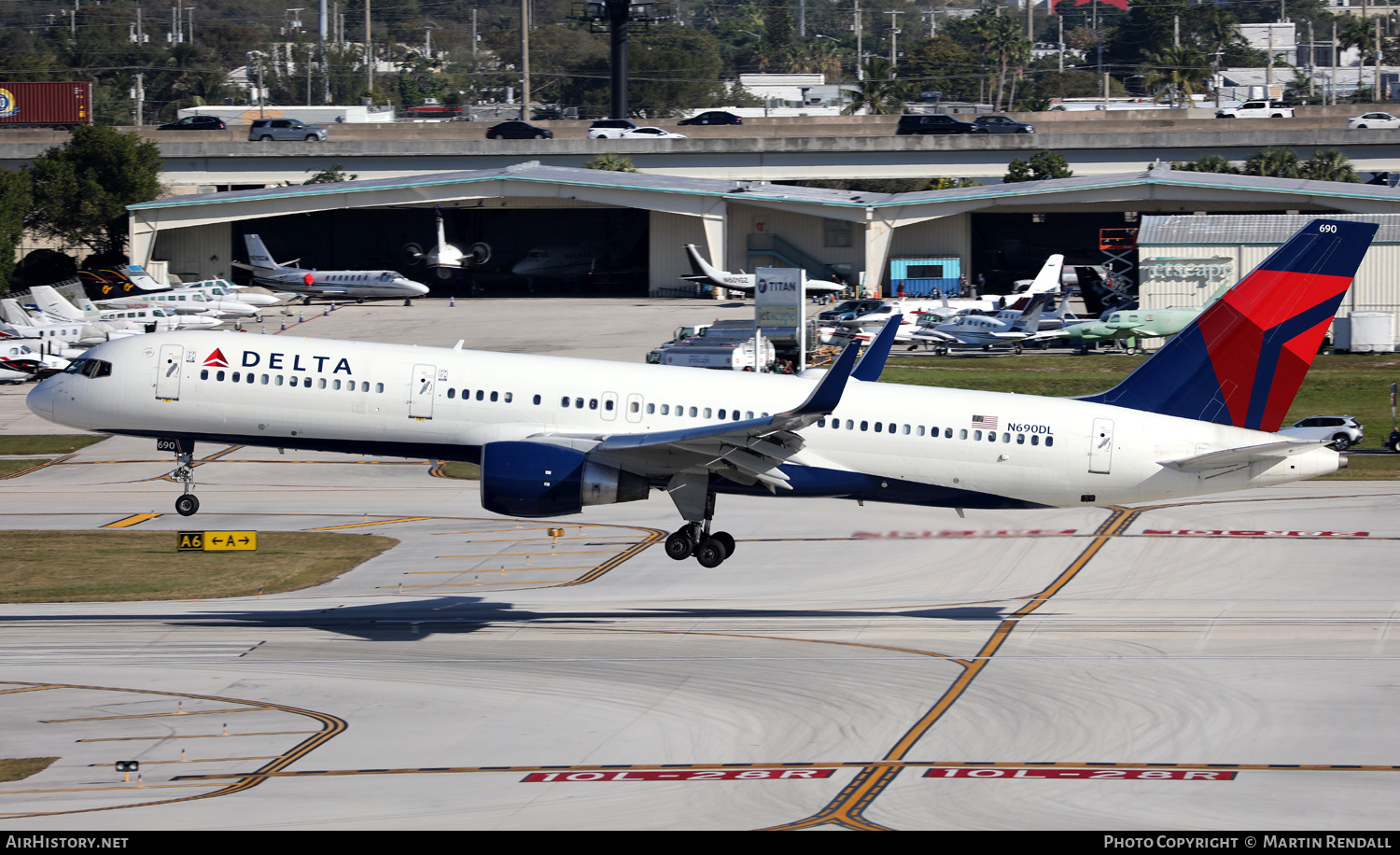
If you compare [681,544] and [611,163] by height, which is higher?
[611,163]

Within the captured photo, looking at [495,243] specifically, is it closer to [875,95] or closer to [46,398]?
[875,95]

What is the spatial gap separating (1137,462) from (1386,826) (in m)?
14.1

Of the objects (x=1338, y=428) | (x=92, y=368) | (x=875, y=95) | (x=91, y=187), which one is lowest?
(x=1338, y=428)

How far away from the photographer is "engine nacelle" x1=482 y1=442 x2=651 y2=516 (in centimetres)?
3606

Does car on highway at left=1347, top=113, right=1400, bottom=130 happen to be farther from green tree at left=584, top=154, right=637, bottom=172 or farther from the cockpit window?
the cockpit window

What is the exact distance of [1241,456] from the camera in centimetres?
3650

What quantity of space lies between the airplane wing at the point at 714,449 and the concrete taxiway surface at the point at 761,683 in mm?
4427

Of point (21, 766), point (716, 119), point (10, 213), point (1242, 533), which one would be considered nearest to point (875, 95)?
point (716, 119)

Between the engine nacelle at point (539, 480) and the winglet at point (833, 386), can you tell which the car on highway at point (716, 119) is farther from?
the winglet at point (833, 386)

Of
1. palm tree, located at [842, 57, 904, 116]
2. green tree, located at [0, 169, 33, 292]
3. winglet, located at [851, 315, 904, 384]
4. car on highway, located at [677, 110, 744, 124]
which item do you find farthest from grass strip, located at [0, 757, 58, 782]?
palm tree, located at [842, 57, 904, 116]

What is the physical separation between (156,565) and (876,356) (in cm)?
2488

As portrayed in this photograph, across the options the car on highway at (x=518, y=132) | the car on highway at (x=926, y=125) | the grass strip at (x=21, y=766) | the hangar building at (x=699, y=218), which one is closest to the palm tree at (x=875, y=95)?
the car on highway at (x=926, y=125)

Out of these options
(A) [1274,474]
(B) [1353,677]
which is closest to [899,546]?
(A) [1274,474]

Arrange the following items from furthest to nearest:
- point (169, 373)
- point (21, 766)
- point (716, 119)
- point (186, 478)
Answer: point (716, 119), point (186, 478), point (169, 373), point (21, 766)
